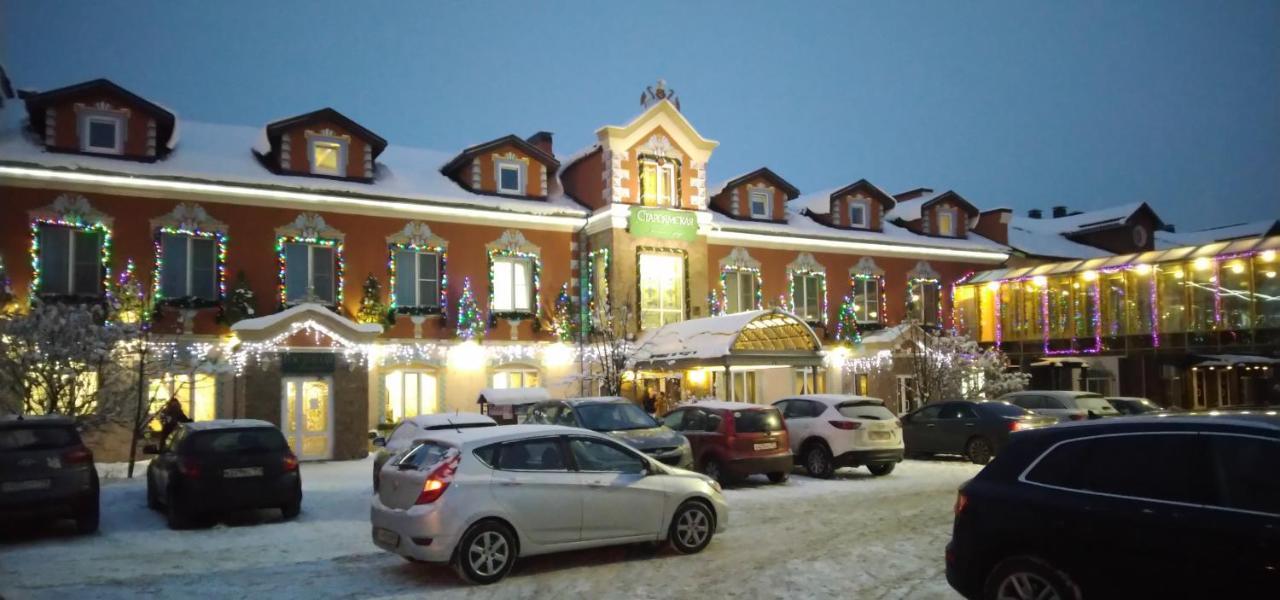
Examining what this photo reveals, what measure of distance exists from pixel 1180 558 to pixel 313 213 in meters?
23.1

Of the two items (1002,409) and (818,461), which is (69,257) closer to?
(818,461)

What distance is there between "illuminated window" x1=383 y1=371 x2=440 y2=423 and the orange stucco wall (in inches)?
43.7

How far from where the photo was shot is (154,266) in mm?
23703

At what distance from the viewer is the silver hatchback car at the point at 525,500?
957cm

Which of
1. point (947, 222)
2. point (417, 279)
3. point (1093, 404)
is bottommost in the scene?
point (1093, 404)

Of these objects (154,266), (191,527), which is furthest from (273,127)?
(191,527)

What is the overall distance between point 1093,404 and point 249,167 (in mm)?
21309

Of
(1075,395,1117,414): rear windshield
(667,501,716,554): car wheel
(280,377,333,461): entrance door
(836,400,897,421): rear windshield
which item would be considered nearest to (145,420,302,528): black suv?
(667,501,716,554): car wheel

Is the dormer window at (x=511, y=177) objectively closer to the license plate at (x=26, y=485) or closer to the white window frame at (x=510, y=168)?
the white window frame at (x=510, y=168)

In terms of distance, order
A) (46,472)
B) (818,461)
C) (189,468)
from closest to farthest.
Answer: (46,472) → (189,468) → (818,461)

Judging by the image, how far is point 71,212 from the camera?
22891mm

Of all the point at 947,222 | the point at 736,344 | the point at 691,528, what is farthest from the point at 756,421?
the point at 947,222

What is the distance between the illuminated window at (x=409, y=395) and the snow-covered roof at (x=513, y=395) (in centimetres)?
222

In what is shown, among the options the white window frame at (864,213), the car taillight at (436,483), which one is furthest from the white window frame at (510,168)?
the car taillight at (436,483)
